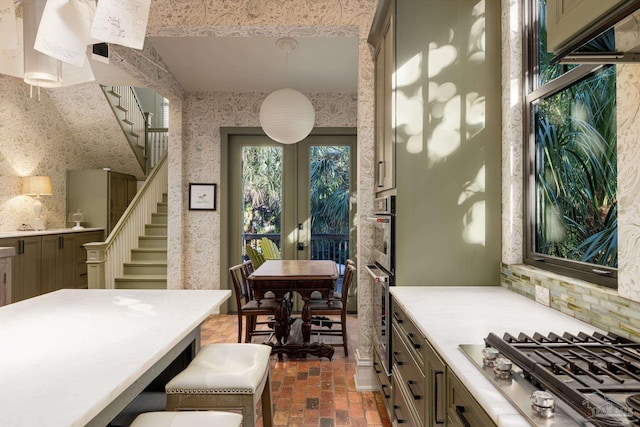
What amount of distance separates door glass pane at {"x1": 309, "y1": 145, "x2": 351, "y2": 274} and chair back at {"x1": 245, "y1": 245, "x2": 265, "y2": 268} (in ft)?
3.51

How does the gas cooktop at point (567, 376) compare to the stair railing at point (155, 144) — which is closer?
the gas cooktop at point (567, 376)

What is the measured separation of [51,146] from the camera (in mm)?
6211

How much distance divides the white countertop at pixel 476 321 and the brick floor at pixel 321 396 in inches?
40.3

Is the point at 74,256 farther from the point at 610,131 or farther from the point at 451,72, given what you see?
the point at 610,131

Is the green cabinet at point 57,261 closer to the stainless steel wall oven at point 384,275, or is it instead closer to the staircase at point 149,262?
the staircase at point 149,262

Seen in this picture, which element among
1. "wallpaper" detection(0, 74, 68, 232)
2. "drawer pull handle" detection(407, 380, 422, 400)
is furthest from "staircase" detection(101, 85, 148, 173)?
"drawer pull handle" detection(407, 380, 422, 400)

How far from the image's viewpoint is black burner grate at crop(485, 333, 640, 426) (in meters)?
0.77

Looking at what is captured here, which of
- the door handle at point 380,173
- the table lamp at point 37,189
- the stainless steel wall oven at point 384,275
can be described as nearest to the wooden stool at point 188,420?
the stainless steel wall oven at point 384,275

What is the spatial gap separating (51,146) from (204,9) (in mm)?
4567

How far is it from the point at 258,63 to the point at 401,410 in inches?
149

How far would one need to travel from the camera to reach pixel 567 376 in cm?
95

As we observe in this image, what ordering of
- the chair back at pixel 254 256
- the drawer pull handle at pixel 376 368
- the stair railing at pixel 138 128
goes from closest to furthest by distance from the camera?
the drawer pull handle at pixel 376 368
the chair back at pixel 254 256
the stair railing at pixel 138 128

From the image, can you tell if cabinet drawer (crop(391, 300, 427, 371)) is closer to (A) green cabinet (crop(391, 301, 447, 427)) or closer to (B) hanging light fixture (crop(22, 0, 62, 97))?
(A) green cabinet (crop(391, 301, 447, 427))

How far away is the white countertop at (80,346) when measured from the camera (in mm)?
861
